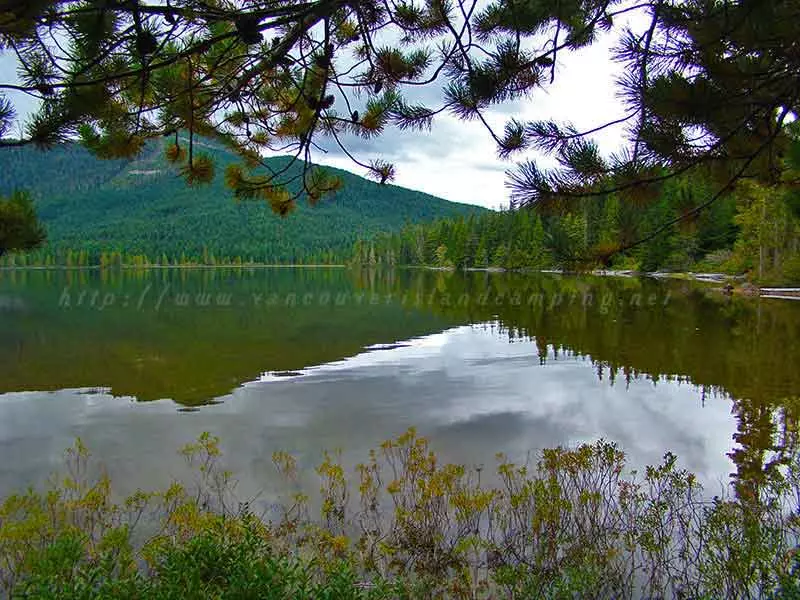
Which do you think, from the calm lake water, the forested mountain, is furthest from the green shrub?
the forested mountain

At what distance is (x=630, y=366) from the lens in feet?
54.5

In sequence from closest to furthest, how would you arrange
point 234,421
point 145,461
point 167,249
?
point 145,461
point 234,421
point 167,249

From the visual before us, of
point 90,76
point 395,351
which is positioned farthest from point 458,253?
point 90,76

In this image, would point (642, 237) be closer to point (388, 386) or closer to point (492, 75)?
point (492, 75)

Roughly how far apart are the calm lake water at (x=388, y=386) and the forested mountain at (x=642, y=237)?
138 inches

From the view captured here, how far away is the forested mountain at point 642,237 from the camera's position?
3.62 metres

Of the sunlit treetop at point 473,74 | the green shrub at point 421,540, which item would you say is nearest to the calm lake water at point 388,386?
the green shrub at point 421,540

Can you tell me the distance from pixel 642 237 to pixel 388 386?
11.3m

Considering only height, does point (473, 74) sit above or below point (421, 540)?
above

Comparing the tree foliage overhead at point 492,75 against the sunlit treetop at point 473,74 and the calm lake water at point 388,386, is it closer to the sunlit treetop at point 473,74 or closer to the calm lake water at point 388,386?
the sunlit treetop at point 473,74

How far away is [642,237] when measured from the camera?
368 centimetres

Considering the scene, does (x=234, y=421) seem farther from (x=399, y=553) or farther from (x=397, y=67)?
(x=397, y=67)

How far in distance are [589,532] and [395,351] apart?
14.0 metres

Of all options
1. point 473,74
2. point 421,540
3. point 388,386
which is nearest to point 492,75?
point 473,74
